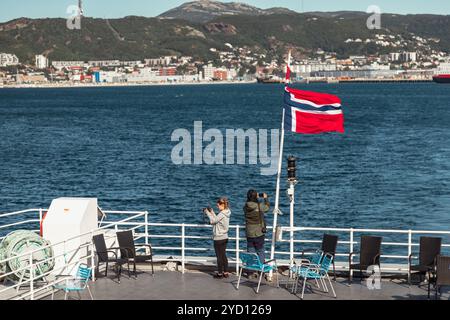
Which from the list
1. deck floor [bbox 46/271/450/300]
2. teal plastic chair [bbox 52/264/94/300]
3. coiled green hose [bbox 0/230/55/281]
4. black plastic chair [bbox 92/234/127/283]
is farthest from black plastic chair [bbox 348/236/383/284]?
coiled green hose [bbox 0/230/55/281]

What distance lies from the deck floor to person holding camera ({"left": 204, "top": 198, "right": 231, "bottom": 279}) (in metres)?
0.23

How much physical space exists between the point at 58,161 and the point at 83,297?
5189 cm

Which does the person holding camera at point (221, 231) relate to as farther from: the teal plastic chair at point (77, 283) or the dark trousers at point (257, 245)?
the teal plastic chair at point (77, 283)

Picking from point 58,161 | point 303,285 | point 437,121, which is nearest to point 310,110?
point 303,285

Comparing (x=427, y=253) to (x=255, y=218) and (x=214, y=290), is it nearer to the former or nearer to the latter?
(x=255, y=218)

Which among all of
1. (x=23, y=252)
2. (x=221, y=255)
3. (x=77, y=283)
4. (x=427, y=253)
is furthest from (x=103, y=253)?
(x=427, y=253)

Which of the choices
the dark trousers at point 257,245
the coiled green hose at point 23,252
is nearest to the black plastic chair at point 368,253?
the dark trousers at point 257,245

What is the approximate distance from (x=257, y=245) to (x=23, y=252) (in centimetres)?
417

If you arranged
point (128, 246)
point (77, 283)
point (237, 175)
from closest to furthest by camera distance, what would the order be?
1. point (77, 283)
2. point (128, 246)
3. point (237, 175)

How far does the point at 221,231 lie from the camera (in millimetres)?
14906

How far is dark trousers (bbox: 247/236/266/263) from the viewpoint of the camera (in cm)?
1472
